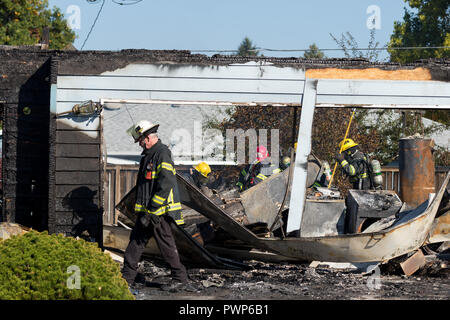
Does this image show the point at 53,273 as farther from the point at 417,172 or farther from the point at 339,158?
the point at 339,158

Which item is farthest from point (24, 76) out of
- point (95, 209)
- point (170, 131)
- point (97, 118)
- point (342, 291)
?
point (170, 131)

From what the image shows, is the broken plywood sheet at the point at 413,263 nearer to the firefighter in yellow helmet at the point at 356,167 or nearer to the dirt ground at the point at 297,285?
the dirt ground at the point at 297,285

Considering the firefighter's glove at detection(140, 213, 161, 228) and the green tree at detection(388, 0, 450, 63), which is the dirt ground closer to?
the firefighter's glove at detection(140, 213, 161, 228)

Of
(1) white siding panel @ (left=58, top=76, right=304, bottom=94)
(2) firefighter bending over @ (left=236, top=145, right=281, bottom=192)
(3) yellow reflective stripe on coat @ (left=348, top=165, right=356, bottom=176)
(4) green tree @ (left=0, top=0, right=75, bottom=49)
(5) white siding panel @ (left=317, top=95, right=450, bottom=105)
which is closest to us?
(1) white siding panel @ (left=58, top=76, right=304, bottom=94)

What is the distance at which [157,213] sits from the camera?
7.44 m

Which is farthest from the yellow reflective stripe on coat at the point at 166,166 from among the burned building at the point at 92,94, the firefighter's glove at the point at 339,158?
the firefighter's glove at the point at 339,158

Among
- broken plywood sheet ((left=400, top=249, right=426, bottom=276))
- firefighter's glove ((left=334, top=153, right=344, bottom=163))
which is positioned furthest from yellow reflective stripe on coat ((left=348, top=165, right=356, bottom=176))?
broken plywood sheet ((left=400, top=249, right=426, bottom=276))

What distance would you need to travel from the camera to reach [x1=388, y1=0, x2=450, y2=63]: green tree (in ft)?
113

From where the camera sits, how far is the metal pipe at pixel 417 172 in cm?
1130

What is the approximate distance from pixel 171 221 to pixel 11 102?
3762 millimetres

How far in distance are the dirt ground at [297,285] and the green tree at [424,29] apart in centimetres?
2684

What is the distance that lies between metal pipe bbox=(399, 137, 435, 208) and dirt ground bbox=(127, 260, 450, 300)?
2.75 meters

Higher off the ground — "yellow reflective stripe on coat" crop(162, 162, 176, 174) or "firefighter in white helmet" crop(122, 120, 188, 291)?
"yellow reflective stripe on coat" crop(162, 162, 176, 174)
